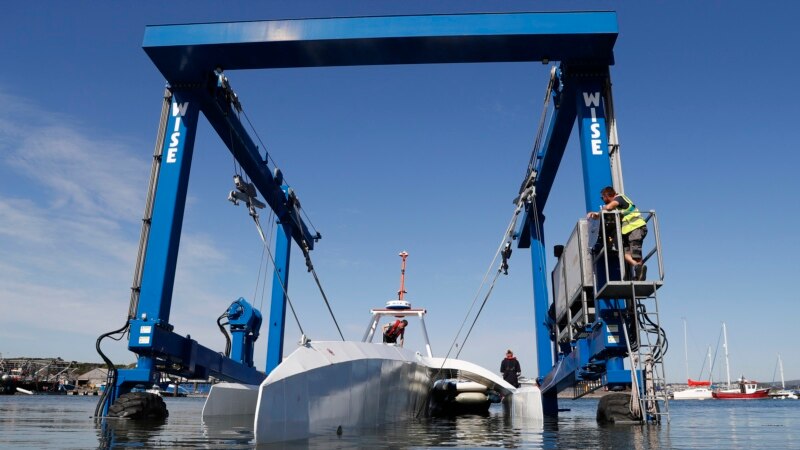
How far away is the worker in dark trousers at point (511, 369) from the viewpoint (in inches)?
701

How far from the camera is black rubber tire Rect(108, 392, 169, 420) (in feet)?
33.5

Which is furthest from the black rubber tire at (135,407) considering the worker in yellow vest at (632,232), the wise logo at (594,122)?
the wise logo at (594,122)

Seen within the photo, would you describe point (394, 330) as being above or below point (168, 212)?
below

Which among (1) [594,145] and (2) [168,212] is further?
(2) [168,212]

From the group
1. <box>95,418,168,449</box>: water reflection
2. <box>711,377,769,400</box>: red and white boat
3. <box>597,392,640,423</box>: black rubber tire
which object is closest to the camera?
<box>95,418,168,449</box>: water reflection

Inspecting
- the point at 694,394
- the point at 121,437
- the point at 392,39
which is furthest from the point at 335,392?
the point at 694,394

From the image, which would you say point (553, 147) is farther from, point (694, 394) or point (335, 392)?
point (694, 394)

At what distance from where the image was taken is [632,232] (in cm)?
891

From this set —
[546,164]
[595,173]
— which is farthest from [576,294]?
[546,164]

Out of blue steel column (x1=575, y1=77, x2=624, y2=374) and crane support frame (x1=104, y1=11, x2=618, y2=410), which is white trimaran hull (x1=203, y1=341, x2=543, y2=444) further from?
blue steel column (x1=575, y1=77, x2=624, y2=374)

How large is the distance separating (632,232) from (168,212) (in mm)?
8212

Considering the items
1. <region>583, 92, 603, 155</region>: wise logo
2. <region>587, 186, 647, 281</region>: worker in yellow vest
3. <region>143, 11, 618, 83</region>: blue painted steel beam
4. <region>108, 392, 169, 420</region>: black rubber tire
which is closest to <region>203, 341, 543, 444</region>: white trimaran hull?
<region>108, 392, 169, 420</region>: black rubber tire

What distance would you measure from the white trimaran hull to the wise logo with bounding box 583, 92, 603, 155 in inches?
202

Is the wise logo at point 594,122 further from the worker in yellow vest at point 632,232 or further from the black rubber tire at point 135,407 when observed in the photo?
the black rubber tire at point 135,407
